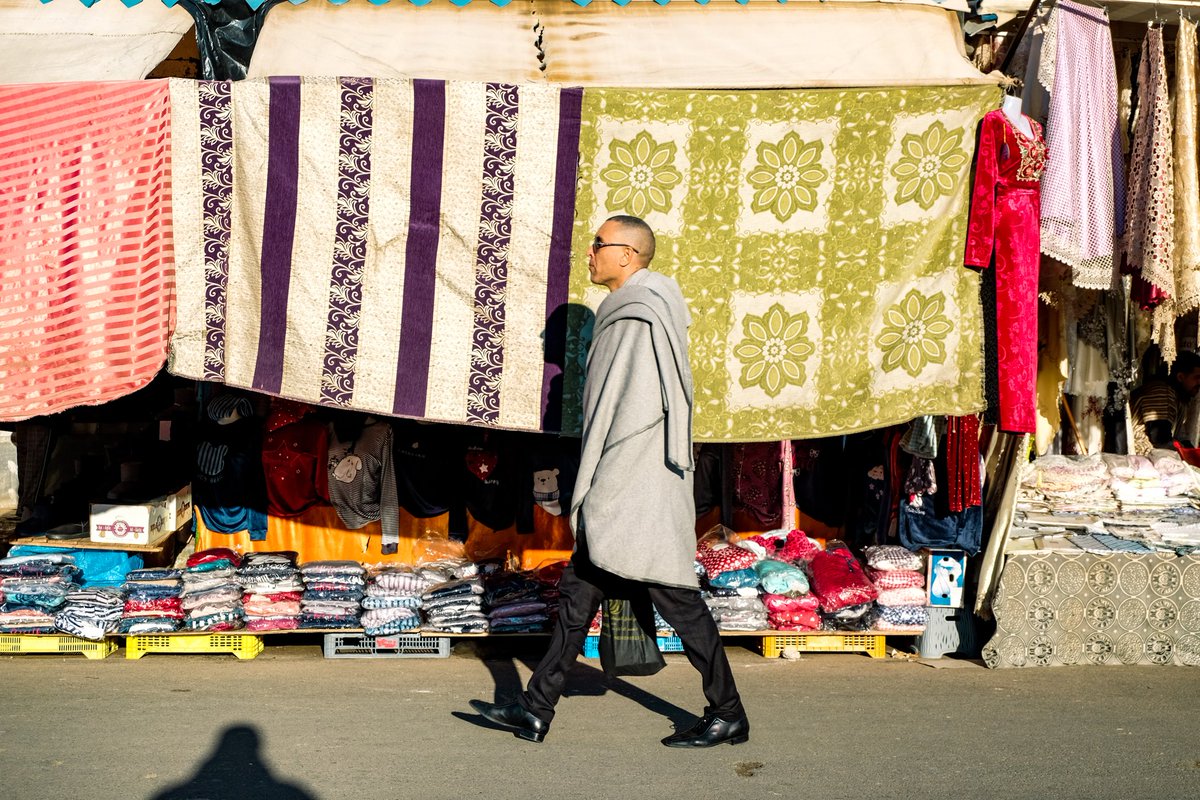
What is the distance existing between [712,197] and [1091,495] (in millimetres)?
2843

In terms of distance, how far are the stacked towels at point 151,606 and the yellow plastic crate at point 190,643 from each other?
0.16 ft

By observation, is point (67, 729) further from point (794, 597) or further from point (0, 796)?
point (794, 597)

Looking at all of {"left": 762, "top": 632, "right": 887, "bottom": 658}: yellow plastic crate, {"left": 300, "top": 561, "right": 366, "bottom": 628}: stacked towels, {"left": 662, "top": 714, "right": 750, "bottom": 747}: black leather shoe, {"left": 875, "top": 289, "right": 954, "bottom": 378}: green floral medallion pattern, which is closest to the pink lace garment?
{"left": 875, "top": 289, "right": 954, "bottom": 378}: green floral medallion pattern

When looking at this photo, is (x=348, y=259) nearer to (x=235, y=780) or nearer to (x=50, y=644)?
(x=235, y=780)

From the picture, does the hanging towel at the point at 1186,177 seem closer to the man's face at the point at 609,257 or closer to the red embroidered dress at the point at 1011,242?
the red embroidered dress at the point at 1011,242

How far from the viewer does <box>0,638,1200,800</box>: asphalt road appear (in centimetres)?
430

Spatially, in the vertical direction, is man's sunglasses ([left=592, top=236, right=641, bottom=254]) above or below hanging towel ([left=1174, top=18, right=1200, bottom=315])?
below

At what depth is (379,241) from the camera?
496 cm

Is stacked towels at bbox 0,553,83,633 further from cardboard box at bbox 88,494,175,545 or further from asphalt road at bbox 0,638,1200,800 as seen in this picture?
cardboard box at bbox 88,494,175,545

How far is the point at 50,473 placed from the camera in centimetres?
673

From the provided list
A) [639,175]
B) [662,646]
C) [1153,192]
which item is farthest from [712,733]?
[1153,192]

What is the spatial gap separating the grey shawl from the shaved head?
10 cm

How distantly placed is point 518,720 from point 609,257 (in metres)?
1.80

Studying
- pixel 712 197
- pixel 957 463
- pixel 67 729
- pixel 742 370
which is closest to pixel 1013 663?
pixel 957 463
